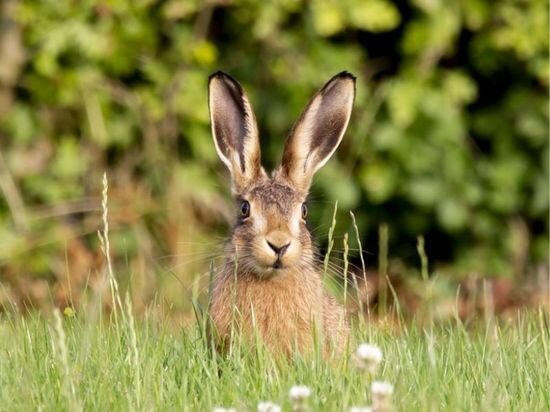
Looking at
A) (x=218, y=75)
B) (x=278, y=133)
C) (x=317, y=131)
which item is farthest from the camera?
(x=278, y=133)

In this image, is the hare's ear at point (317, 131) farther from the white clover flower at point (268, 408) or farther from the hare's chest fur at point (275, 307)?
the white clover flower at point (268, 408)

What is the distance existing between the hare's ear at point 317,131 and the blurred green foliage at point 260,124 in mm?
3174

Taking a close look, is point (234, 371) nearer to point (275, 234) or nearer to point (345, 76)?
point (275, 234)

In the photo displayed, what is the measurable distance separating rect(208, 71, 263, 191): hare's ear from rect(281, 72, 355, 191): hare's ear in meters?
0.16

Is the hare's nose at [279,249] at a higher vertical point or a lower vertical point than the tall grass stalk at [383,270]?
higher

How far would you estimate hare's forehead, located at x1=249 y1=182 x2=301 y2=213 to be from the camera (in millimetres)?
5629

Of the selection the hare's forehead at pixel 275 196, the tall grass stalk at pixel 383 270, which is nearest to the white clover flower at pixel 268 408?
the tall grass stalk at pixel 383 270

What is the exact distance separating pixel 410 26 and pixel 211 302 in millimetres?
4537

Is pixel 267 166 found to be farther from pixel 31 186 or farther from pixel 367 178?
pixel 31 186

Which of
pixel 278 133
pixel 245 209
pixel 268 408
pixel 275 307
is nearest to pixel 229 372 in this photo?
pixel 268 408

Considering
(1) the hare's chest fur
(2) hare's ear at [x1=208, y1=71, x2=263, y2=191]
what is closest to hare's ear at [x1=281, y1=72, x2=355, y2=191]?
(2) hare's ear at [x1=208, y1=71, x2=263, y2=191]

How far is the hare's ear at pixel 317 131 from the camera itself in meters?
6.02

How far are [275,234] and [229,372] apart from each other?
1065 mm

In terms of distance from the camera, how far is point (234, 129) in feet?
20.1
